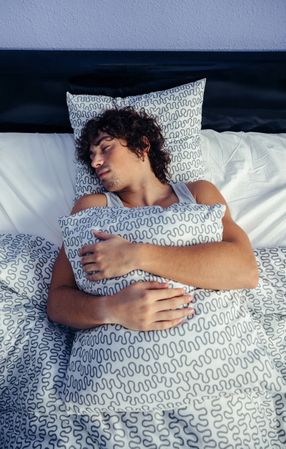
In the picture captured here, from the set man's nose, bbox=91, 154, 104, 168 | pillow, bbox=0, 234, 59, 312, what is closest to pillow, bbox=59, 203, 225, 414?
pillow, bbox=0, 234, 59, 312

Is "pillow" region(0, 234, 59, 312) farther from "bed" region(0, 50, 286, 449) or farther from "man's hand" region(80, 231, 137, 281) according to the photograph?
"man's hand" region(80, 231, 137, 281)

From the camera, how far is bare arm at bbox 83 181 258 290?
895 mm

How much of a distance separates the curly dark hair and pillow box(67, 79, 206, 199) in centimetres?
4

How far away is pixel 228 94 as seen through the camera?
5.28 ft

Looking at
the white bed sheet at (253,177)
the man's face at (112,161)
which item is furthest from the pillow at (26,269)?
the white bed sheet at (253,177)

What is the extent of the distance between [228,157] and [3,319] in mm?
882

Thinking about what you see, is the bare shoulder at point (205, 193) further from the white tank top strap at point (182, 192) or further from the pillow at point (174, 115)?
the pillow at point (174, 115)

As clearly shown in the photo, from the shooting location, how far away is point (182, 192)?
120cm

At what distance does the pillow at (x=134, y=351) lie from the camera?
2.71ft

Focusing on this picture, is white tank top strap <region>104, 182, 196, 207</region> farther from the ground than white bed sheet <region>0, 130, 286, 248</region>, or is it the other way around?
white tank top strap <region>104, 182, 196, 207</region>
